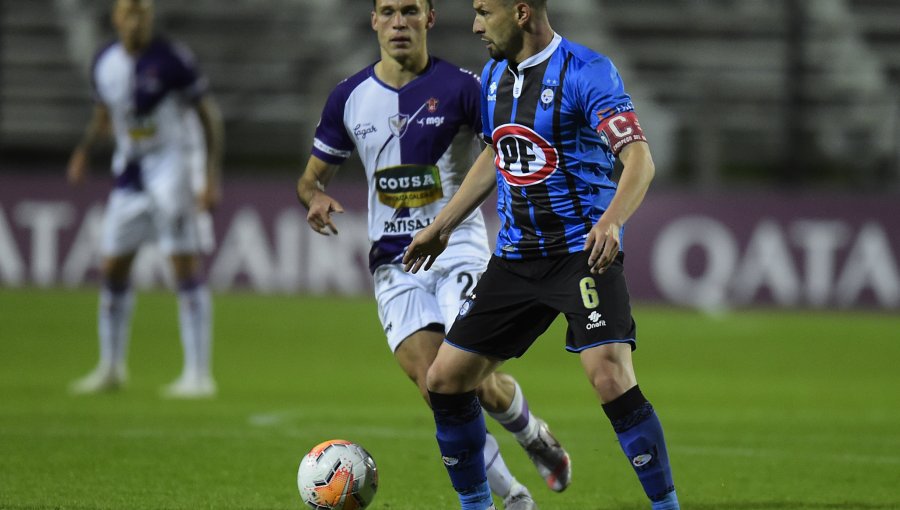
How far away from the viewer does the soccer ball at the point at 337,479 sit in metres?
5.57

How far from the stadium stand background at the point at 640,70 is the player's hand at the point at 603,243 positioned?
12900 mm

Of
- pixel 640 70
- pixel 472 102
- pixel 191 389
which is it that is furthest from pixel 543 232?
pixel 640 70

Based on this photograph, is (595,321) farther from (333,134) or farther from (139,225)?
(139,225)

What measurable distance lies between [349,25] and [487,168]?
1378 cm

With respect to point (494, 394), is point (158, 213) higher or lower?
higher

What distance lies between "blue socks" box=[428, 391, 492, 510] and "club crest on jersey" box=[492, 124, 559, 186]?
859 mm

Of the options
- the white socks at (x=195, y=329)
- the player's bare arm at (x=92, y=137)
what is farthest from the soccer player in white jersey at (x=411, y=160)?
the player's bare arm at (x=92, y=137)

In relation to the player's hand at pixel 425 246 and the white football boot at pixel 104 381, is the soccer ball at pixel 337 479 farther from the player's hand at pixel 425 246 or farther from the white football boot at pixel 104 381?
the white football boot at pixel 104 381

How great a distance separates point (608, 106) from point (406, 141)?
4.93ft

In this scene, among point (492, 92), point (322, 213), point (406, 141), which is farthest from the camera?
point (406, 141)

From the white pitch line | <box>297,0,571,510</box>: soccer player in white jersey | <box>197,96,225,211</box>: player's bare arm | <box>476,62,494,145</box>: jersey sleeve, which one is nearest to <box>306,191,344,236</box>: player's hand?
<box>297,0,571,510</box>: soccer player in white jersey

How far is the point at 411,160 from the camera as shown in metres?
6.36

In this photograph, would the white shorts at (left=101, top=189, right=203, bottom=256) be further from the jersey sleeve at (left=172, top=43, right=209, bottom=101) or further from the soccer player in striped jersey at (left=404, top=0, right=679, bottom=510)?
the soccer player in striped jersey at (left=404, top=0, right=679, bottom=510)

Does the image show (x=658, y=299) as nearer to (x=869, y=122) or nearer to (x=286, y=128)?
(x=869, y=122)
